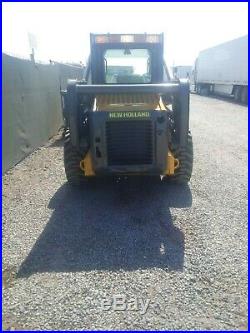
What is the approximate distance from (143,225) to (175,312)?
5.05 ft

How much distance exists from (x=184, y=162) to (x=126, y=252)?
6.55 feet

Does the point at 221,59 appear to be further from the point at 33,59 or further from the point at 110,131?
the point at 110,131

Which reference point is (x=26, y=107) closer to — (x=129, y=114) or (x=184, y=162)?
(x=129, y=114)

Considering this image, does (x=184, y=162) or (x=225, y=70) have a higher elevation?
(x=225, y=70)

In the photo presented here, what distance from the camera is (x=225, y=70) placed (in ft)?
72.0

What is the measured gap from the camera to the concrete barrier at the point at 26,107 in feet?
20.2

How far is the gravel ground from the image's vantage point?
270cm

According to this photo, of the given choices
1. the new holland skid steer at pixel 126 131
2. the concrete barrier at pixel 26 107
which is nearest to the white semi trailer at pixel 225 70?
the concrete barrier at pixel 26 107

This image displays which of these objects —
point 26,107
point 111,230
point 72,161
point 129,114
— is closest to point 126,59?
point 129,114

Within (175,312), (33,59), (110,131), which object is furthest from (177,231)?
(33,59)

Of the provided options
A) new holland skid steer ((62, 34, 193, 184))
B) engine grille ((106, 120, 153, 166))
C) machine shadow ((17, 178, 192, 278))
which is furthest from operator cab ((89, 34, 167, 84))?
machine shadow ((17, 178, 192, 278))

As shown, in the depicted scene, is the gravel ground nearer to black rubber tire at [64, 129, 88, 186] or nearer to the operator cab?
black rubber tire at [64, 129, 88, 186]

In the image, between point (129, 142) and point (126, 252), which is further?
point (129, 142)

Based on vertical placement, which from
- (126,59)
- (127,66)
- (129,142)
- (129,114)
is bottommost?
(129,142)
